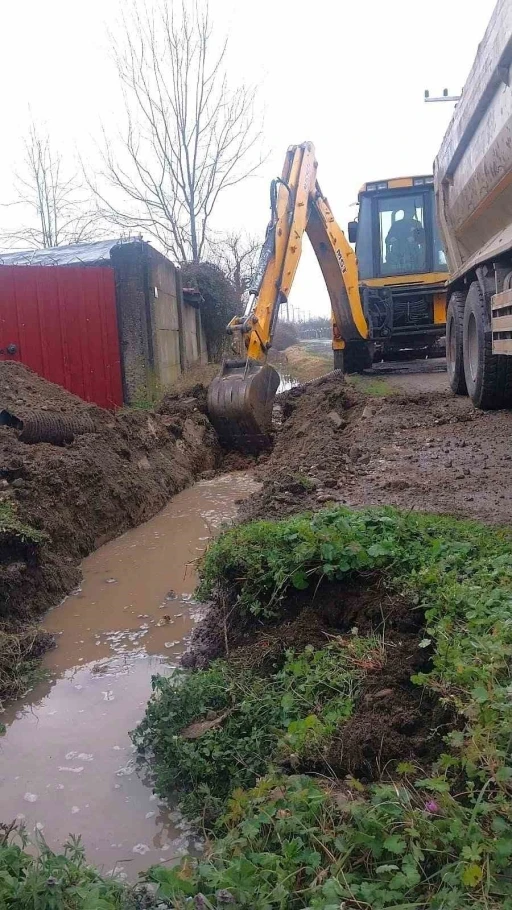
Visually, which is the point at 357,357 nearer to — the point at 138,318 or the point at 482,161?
the point at 138,318

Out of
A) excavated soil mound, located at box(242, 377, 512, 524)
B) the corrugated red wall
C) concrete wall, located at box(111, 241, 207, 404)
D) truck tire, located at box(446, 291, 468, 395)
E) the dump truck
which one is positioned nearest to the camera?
excavated soil mound, located at box(242, 377, 512, 524)

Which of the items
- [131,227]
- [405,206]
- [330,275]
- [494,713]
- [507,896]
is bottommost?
[507,896]

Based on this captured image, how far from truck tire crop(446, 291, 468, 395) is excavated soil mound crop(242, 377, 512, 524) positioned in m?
0.26

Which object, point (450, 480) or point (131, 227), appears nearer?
point (450, 480)

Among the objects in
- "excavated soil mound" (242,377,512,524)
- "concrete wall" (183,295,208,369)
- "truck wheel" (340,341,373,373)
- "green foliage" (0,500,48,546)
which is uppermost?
"concrete wall" (183,295,208,369)

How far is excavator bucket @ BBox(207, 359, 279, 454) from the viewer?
9016 mm

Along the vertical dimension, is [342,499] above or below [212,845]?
above

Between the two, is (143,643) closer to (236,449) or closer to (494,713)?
(494,713)

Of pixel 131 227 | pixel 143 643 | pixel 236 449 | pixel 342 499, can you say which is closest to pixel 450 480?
pixel 342 499

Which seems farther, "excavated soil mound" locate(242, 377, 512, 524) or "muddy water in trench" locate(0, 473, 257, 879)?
"excavated soil mound" locate(242, 377, 512, 524)

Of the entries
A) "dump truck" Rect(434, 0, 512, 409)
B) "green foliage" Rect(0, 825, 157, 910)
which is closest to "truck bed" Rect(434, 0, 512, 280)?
"dump truck" Rect(434, 0, 512, 409)

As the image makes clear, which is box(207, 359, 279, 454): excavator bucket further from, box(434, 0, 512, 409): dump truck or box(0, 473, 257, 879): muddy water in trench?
box(0, 473, 257, 879): muddy water in trench

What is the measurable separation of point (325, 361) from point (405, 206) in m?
14.3

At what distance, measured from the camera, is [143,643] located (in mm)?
4516
